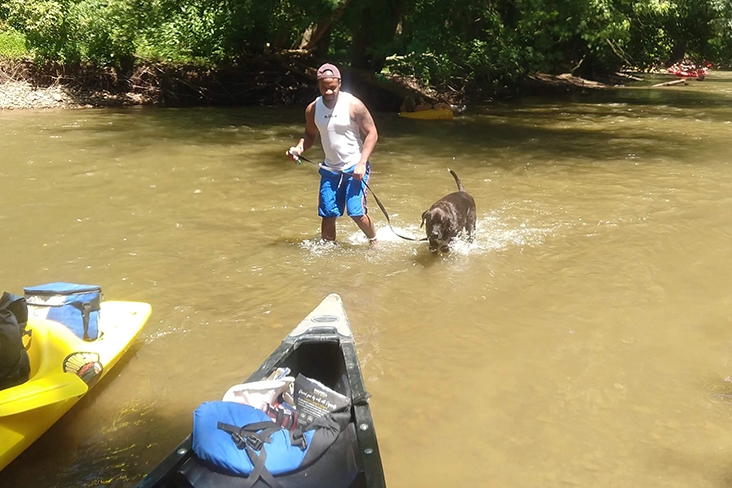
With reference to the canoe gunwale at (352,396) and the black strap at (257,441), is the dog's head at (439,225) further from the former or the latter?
the black strap at (257,441)

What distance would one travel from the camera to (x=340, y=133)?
6.43 metres

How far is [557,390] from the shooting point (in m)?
4.36

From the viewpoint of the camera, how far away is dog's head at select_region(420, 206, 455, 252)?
666 cm

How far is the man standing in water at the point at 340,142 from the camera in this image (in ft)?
20.8

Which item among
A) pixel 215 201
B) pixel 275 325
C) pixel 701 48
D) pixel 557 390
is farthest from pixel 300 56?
pixel 701 48

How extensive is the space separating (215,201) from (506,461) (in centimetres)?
652

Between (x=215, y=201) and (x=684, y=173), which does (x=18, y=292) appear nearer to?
(x=215, y=201)

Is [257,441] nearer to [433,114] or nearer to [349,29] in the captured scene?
[433,114]

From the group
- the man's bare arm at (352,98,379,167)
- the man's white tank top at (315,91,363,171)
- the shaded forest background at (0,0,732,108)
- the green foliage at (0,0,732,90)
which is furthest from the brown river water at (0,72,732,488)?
the shaded forest background at (0,0,732,108)

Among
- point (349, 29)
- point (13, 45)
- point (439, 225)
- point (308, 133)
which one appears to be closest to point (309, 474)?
point (439, 225)

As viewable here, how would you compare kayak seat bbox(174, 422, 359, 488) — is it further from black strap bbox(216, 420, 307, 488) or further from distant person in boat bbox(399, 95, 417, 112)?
distant person in boat bbox(399, 95, 417, 112)

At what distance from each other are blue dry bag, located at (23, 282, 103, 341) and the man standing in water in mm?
2603

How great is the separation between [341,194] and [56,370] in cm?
351

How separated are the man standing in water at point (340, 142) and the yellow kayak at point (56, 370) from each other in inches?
97.4
